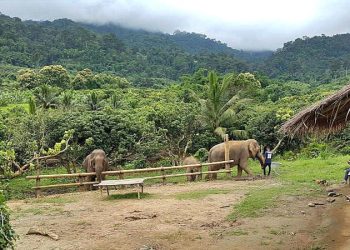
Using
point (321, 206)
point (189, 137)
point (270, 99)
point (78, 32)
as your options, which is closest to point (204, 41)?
point (78, 32)

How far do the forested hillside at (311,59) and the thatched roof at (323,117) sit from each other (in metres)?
56.8

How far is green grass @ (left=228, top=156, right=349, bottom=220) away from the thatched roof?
2221 mm

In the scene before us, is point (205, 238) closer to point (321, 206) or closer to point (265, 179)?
point (321, 206)

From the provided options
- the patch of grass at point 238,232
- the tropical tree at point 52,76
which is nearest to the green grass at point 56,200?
the patch of grass at point 238,232

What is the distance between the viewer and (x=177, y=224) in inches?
364

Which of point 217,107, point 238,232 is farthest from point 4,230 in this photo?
point 217,107

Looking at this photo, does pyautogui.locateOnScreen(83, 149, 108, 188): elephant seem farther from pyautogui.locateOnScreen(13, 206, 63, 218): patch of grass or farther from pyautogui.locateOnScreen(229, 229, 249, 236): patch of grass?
pyautogui.locateOnScreen(229, 229, 249, 236): patch of grass

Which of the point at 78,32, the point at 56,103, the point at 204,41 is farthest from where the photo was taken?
the point at 204,41

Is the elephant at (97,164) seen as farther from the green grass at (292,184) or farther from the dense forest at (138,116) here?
the green grass at (292,184)

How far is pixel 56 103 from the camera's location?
3039cm

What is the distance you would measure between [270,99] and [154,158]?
19.9m

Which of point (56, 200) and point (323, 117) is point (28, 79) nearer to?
point (56, 200)

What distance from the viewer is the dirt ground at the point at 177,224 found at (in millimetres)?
7848

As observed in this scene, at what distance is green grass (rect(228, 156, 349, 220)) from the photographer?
1038 cm
